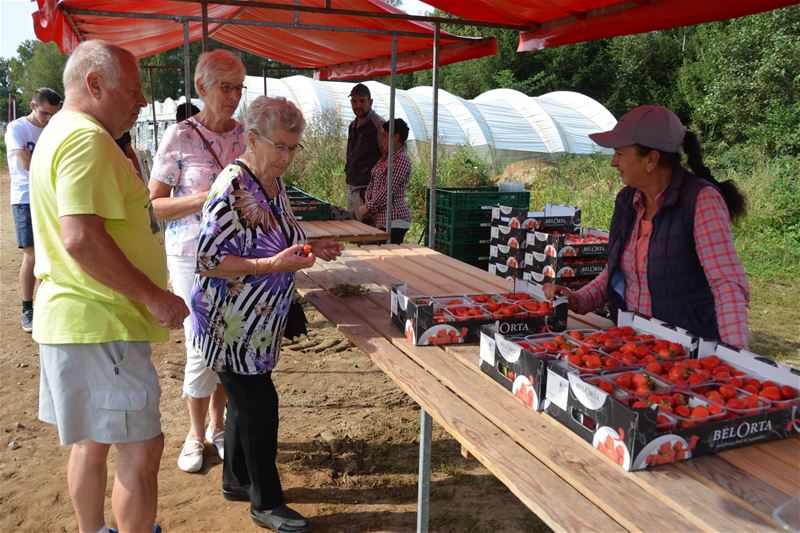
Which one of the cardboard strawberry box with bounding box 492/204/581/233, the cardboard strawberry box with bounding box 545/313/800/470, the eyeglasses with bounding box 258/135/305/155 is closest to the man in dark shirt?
the cardboard strawberry box with bounding box 492/204/581/233

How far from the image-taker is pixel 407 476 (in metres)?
3.40

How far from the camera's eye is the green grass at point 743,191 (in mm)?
6531

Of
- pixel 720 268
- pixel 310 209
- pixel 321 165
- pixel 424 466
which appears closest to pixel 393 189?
pixel 310 209

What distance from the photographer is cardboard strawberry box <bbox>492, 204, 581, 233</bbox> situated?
5770 millimetres

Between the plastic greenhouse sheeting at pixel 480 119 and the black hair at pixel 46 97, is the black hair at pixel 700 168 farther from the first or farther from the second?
the plastic greenhouse sheeting at pixel 480 119

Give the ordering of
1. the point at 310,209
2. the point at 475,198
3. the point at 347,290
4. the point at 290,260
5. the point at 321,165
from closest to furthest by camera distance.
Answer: the point at 290,260 → the point at 347,290 → the point at 310,209 → the point at 475,198 → the point at 321,165

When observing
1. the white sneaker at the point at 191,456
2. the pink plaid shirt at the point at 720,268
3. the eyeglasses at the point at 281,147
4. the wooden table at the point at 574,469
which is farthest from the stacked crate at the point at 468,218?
the wooden table at the point at 574,469

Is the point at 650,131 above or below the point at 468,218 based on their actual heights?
above

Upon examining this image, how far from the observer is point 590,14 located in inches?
150

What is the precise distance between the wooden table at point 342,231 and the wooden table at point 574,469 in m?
2.26

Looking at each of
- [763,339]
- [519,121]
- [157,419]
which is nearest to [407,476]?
[157,419]

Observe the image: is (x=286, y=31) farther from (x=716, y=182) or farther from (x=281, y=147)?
(x=716, y=182)

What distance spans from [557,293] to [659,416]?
3.52 ft

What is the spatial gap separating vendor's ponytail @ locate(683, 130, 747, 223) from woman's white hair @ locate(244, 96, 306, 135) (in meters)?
1.48
